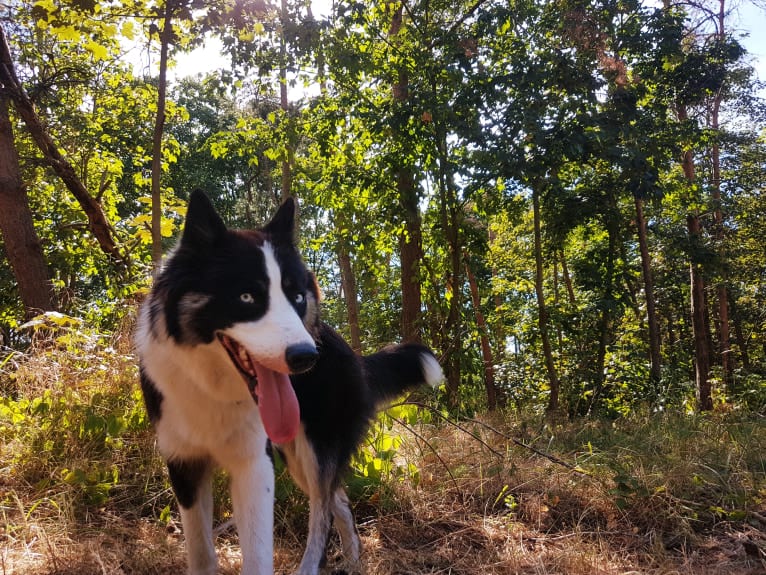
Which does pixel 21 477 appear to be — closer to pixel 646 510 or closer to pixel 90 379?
pixel 90 379

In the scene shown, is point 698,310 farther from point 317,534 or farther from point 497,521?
point 317,534

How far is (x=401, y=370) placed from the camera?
10.2 feet

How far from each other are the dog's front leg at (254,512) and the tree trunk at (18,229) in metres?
4.68

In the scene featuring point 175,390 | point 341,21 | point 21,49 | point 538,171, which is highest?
point 21,49

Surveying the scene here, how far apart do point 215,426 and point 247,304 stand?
1.80 feet

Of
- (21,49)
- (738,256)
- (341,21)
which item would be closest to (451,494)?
(341,21)

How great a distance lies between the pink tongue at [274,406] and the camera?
1825mm

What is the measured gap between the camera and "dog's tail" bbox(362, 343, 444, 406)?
303cm

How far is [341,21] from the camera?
6.00m

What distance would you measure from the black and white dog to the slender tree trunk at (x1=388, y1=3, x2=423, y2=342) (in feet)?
14.2

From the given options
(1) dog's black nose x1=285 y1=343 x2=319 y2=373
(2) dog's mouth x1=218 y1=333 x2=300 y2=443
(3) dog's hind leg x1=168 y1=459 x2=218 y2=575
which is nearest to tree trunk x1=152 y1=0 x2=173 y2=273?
(3) dog's hind leg x1=168 y1=459 x2=218 y2=575

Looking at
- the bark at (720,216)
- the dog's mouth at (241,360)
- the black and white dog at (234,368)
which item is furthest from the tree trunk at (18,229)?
the bark at (720,216)

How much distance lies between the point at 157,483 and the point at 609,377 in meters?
6.78

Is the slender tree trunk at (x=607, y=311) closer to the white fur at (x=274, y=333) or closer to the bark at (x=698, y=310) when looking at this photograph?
the bark at (x=698, y=310)
